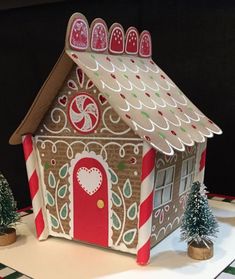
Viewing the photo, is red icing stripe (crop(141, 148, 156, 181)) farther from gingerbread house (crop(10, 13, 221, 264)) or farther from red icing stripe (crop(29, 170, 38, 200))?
red icing stripe (crop(29, 170, 38, 200))

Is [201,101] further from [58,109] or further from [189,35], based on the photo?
[58,109]

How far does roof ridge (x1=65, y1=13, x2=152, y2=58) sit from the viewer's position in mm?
1001

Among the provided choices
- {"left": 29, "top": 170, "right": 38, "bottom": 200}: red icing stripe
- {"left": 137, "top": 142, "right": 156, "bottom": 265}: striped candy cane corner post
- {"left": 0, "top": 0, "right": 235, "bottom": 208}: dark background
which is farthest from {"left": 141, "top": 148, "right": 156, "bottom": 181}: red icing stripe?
{"left": 0, "top": 0, "right": 235, "bottom": 208}: dark background

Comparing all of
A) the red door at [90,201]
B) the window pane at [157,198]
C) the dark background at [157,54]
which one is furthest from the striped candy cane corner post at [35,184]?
the dark background at [157,54]

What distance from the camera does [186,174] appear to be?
1.24 metres

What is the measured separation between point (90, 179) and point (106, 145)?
105 mm

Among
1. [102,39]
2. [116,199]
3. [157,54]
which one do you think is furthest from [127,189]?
[157,54]

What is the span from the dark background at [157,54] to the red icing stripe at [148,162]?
0.69 m

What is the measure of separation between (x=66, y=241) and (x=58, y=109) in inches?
14.5

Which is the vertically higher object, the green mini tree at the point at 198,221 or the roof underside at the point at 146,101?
the roof underside at the point at 146,101

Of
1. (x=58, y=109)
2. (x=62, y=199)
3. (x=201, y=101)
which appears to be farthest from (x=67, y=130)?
(x=201, y=101)

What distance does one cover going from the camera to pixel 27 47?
1620 millimetres

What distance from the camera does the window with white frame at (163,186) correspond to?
1.07 metres

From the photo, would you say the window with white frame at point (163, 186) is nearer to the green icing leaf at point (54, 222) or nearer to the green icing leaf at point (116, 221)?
the green icing leaf at point (116, 221)
